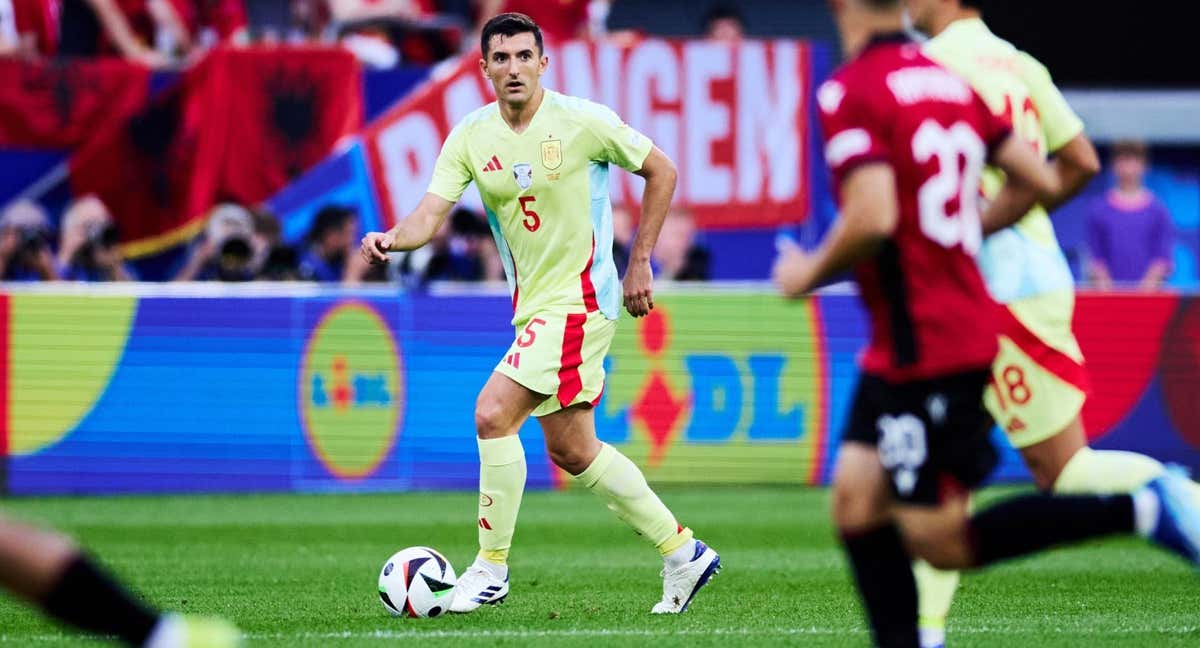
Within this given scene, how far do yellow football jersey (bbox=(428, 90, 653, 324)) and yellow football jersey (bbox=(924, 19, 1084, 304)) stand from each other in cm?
187

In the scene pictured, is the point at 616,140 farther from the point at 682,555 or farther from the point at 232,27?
the point at 232,27

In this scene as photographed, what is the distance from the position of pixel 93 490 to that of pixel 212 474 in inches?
33.9

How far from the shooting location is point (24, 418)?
13828mm

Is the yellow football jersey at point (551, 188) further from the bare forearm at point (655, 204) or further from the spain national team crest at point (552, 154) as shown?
the bare forearm at point (655, 204)

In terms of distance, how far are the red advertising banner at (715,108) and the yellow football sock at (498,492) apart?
8665mm

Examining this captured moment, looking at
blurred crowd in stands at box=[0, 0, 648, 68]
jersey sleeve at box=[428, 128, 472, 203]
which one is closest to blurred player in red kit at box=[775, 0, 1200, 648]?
jersey sleeve at box=[428, 128, 472, 203]

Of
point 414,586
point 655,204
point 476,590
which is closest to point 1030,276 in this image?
point 655,204

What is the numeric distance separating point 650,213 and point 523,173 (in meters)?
0.58

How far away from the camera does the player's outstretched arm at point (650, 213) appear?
786cm

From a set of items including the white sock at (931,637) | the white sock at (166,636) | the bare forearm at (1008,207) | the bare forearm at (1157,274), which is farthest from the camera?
the bare forearm at (1157,274)

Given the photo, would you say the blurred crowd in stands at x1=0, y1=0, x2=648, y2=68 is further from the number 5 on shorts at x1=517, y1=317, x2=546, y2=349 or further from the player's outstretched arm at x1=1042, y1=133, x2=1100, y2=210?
the player's outstretched arm at x1=1042, y1=133, x2=1100, y2=210

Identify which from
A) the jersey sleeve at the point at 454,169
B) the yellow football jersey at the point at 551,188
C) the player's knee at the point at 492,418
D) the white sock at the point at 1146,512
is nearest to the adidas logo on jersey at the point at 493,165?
the yellow football jersey at the point at 551,188

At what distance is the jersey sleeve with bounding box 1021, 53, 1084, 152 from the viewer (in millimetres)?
6406

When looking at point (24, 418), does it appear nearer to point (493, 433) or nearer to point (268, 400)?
point (268, 400)
